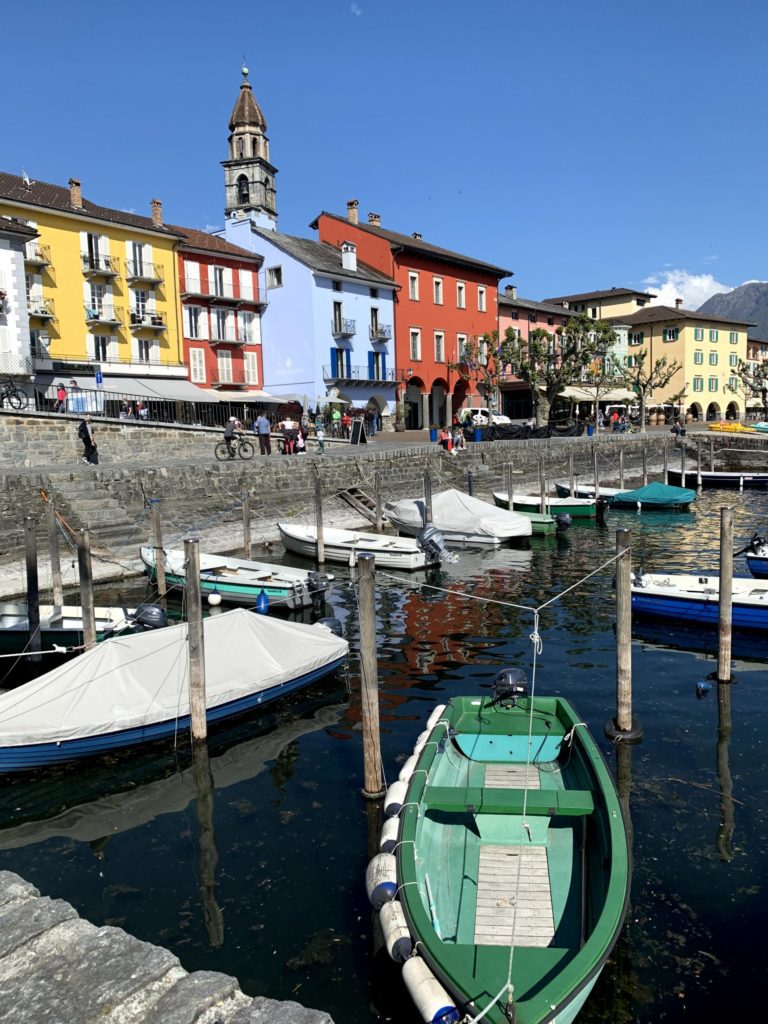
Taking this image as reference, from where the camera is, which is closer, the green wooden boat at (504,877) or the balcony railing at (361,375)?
the green wooden boat at (504,877)

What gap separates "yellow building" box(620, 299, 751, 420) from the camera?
7969 centimetres

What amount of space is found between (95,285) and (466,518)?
88.4ft

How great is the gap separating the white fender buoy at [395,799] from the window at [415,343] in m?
51.0

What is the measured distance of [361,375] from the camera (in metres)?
52.7

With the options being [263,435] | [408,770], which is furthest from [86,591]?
[263,435]

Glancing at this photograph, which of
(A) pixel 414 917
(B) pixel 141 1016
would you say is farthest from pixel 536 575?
(B) pixel 141 1016

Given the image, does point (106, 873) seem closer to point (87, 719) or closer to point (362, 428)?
point (87, 719)

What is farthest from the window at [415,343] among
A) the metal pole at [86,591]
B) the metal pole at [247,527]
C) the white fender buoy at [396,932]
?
the white fender buoy at [396,932]

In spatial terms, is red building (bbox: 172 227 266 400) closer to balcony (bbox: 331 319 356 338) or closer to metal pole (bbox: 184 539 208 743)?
balcony (bbox: 331 319 356 338)

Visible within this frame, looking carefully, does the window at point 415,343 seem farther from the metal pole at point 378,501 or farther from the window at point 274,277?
the metal pole at point 378,501

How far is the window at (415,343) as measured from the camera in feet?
187

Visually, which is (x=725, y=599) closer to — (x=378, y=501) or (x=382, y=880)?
(x=382, y=880)

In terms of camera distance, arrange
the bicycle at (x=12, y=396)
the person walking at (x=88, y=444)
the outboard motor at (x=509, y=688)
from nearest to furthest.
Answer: the outboard motor at (x=509, y=688), the person walking at (x=88, y=444), the bicycle at (x=12, y=396)

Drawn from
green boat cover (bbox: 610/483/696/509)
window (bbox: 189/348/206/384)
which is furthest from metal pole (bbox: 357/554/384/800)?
window (bbox: 189/348/206/384)
